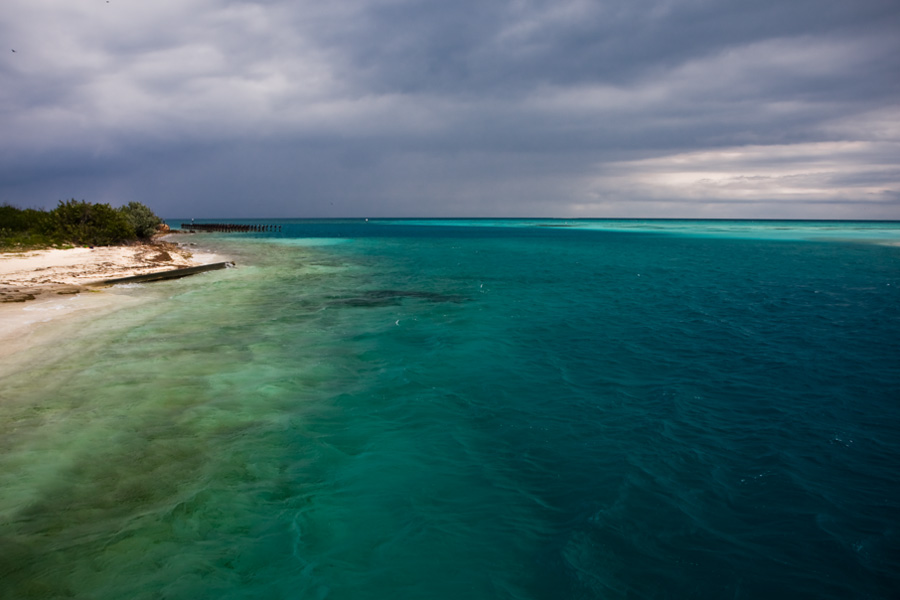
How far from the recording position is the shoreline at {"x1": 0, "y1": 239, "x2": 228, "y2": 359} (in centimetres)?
1373

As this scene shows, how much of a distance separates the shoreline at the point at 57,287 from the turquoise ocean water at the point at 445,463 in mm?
1260

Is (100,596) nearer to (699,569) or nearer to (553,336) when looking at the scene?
(699,569)

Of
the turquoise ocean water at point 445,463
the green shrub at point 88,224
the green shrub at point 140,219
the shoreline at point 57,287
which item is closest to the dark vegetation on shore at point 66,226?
the green shrub at point 88,224

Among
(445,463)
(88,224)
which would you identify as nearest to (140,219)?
(88,224)

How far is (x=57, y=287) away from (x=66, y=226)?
19857 millimetres

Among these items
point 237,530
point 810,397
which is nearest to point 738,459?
point 810,397

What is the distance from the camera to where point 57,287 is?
20234 millimetres

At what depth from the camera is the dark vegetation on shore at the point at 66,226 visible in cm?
3353

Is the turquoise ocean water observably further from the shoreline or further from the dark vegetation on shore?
the dark vegetation on shore

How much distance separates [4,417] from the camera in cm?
832

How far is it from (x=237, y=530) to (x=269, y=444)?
7.07 feet

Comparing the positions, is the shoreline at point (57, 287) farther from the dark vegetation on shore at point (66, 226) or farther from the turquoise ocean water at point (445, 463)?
the dark vegetation on shore at point (66, 226)

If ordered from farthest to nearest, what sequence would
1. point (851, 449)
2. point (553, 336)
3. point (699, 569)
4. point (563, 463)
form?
point (553, 336) < point (851, 449) < point (563, 463) < point (699, 569)

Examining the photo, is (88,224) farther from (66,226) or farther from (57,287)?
(57,287)
